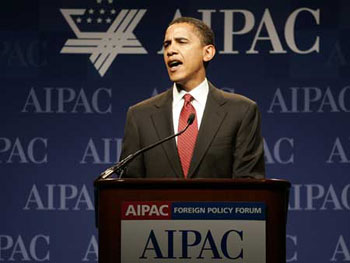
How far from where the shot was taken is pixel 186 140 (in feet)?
10.5

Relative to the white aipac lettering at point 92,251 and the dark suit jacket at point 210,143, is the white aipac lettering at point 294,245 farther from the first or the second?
the dark suit jacket at point 210,143

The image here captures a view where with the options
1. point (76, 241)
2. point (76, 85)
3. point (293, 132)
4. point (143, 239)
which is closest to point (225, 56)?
point (293, 132)

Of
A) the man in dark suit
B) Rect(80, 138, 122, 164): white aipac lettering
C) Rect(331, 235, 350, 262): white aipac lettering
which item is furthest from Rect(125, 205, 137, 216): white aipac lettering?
Rect(331, 235, 350, 262): white aipac lettering

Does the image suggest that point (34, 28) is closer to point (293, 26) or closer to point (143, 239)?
point (293, 26)

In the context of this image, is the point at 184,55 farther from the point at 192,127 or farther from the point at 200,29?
the point at 192,127

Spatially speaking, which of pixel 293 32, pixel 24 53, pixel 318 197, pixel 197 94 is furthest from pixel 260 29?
pixel 197 94

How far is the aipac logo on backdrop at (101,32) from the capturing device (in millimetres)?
4895

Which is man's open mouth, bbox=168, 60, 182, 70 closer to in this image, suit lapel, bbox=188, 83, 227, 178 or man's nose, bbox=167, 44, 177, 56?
man's nose, bbox=167, 44, 177, 56

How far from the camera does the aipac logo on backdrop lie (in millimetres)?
4895

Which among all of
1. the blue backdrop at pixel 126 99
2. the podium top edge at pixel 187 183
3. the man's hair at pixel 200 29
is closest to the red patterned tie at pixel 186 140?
the man's hair at pixel 200 29

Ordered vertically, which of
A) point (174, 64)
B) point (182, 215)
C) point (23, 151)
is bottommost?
point (182, 215)

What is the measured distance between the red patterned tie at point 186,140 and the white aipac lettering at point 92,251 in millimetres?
1810

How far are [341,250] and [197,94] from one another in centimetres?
192

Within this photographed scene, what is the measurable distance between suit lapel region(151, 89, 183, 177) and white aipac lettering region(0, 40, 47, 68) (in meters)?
1.75
